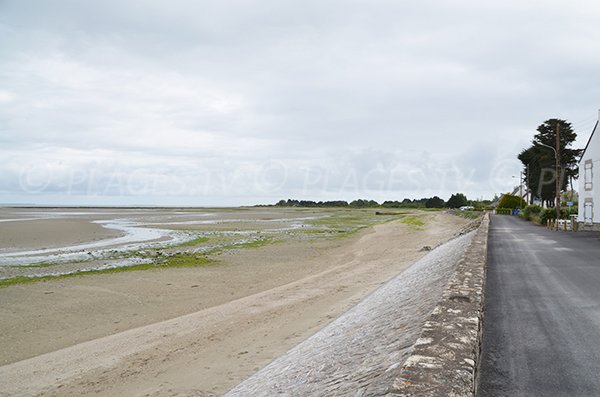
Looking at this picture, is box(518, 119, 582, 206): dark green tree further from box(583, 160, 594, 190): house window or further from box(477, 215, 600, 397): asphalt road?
box(477, 215, 600, 397): asphalt road

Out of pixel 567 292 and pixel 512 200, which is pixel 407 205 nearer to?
pixel 512 200

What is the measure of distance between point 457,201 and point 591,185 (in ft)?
313

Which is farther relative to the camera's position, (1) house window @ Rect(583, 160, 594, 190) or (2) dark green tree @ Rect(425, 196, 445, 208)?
(2) dark green tree @ Rect(425, 196, 445, 208)

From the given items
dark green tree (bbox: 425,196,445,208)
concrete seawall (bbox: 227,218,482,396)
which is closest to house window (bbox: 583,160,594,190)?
concrete seawall (bbox: 227,218,482,396)

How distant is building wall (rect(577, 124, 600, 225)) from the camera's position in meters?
31.5

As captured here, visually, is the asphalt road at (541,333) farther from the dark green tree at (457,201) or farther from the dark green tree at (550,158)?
the dark green tree at (457,201)

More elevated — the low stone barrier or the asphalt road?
the low stone barrier

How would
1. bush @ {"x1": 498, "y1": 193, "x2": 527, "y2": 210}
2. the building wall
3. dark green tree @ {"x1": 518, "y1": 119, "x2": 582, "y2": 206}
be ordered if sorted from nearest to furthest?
the building wall, dark green tree @ {"x1": 518, "y1": 119, "x2": 582, "y2": 206}, bush @ {"x1": 498, "y1": 193, "x2": 527, "y2": 210}

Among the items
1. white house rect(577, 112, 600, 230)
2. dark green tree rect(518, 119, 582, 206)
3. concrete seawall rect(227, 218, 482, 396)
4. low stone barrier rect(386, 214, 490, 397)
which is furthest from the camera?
dark green tree rect(518, 119, 582, 206)

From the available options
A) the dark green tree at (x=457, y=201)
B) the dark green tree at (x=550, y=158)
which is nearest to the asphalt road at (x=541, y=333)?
the dark green tree at (x=550, y=158)

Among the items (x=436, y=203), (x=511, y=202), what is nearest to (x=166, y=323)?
(x=511, y=202)

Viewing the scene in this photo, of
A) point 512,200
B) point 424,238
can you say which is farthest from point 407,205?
point 424,238

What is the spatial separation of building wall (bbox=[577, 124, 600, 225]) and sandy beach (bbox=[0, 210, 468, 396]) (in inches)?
828

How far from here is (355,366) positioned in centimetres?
455
